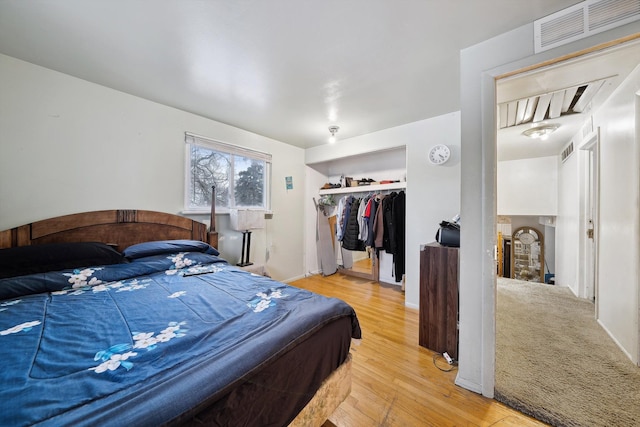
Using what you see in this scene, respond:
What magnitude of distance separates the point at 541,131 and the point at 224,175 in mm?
4215

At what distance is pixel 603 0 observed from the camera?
46.1 inches

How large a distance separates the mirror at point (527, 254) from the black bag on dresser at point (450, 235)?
3.97m

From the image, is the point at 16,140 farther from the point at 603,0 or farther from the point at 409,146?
the point at 603,0

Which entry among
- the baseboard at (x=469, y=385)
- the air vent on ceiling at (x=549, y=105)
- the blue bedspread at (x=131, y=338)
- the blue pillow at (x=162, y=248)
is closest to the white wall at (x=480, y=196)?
the baseboard at (x=469, y=385)

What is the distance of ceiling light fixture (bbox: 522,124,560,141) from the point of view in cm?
280

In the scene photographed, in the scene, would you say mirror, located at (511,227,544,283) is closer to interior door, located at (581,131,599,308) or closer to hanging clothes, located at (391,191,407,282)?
interior door, located at (581,131,599,308)

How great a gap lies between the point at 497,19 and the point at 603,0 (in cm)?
46

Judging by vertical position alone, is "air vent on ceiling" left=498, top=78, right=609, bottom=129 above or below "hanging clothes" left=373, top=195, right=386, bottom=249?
above

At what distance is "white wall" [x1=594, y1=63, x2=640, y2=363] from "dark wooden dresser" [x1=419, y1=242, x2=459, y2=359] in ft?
4.05

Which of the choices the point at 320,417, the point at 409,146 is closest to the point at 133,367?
the point at 320,417

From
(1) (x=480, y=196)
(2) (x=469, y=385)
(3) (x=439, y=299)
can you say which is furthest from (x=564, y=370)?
(1) (x=480, y=196)

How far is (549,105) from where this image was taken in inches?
89.9

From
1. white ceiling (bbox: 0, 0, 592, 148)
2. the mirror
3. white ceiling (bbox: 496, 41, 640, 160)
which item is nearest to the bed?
white ceiling (bbox: 0, 0, 592, 148)

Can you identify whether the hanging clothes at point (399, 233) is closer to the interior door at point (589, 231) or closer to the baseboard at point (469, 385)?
the baseboard at point (469, 385)
